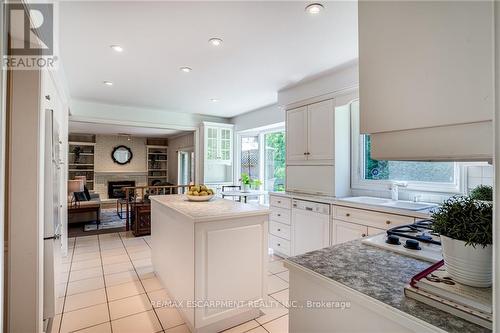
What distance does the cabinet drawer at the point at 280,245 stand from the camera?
3.61 metres

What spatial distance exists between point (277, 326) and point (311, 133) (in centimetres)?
233

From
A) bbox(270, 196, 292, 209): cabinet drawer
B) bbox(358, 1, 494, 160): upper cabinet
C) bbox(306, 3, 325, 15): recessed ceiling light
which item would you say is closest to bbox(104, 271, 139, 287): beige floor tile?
bbox(270, 196, 292, 209): cabinet drawer

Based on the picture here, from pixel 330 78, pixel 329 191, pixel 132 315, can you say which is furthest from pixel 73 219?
pixel 330 78

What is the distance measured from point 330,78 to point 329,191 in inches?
56.3

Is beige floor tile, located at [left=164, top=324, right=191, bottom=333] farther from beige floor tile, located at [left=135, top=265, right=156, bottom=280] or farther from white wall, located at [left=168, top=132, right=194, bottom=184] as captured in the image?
white wall, located at [left=168, top=132, right=194, bottom=184]

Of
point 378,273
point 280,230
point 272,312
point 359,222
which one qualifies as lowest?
point 272,312

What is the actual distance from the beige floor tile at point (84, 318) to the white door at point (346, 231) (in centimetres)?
242

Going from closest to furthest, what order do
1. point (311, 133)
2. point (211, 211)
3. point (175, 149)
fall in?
point (211, 211) → point (311, 133) → point (175, 149)

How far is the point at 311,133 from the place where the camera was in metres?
3.48

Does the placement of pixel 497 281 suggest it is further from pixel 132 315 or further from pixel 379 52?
pixel 132 315

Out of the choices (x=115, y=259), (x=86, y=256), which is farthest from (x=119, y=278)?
(x=86, y=256)

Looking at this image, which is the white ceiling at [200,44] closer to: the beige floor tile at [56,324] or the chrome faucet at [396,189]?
the chrome faucet at [396,189]

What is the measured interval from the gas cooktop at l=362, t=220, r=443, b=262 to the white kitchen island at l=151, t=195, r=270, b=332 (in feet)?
3.42

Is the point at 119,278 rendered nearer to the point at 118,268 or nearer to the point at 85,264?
the point at 118,268
